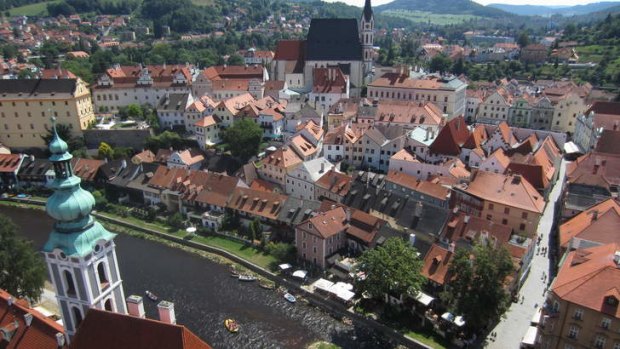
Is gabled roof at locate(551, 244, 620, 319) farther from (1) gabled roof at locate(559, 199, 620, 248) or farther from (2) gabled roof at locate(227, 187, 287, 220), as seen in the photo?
(2) gabled roof at locate(227, 187, 287, 220)

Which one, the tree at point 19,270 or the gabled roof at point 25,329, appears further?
the tree at point 19,270

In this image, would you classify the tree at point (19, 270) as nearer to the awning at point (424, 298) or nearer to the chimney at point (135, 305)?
the chimney at point (135, 305)

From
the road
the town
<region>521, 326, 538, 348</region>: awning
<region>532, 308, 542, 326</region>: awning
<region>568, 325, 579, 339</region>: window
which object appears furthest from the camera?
the road

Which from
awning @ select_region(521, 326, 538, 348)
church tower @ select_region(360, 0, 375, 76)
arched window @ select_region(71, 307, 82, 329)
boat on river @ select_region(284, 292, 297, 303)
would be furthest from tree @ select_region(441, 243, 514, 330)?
church tower @ select_region(360, 0, 375, 76)

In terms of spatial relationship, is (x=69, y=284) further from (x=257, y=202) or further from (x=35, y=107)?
(x=35, y=107)

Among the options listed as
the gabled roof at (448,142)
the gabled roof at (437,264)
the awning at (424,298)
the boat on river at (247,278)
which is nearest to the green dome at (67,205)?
the boat on river at (247,278)
